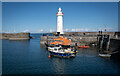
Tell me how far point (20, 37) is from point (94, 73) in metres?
99.8

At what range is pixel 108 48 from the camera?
4231 cm

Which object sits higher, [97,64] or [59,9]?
[59,9]

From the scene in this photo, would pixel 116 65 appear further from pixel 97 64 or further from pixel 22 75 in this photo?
pixel 22 75

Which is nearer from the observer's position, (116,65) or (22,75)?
(22,75)

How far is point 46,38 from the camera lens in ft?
205

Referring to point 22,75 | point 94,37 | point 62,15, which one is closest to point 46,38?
point 62,15

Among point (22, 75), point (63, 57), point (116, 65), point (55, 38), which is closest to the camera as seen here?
point (22, 75)

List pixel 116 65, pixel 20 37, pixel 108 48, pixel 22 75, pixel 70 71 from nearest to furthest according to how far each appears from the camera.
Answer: pixel 22 75
pixel 70 71
pixel 116 65
pixel 108 48
pixel 20 37

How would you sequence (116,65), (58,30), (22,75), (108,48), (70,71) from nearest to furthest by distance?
(22,75) < (70,71) < (116,65) < (108,48) < (58,30)

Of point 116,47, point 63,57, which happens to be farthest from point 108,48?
point 63,57

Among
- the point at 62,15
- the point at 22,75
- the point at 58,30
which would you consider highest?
the point at 62,15

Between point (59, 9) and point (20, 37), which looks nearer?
point (59, 9)

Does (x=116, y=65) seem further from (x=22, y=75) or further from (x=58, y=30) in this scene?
(x=58, y=30)

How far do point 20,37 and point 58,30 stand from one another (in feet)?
194
